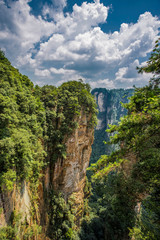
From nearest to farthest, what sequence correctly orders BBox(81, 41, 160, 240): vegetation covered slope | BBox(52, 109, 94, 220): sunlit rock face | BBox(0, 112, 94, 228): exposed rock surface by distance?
BBox(81, 41, 160, 240): vegetation covered slope
BBox(0, 112, 94, 228): exposed rock surface
BBox(52, 109, 94, 220): sunlit rock face

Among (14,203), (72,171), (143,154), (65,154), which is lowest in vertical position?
(72,171)

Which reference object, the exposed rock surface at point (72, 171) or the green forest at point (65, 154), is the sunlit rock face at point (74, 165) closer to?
the exposed rock surface at point (72, 171)

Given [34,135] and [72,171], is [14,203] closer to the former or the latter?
[34,135]

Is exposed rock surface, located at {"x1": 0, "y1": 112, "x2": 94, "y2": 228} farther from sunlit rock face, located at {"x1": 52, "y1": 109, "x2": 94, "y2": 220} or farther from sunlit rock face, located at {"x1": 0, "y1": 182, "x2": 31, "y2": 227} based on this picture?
sunlit rock face, located at {"x1": 0, "y1": 182, "x2": 31, "y2": 227}

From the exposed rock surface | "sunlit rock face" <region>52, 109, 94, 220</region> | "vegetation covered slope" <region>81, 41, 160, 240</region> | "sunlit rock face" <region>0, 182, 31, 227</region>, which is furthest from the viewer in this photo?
"sunlit rock face" <region>52, 109, 94, 220</region>

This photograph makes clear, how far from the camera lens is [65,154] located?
15.7m

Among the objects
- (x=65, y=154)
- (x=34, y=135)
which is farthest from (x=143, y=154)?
(x=65, y=154)

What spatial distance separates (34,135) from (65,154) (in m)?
6.50

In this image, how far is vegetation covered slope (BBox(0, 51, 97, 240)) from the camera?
706 centimetres

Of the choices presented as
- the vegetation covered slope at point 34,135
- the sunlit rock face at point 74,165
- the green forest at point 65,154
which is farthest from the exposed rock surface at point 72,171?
the vegetation covered slope at point 34,135

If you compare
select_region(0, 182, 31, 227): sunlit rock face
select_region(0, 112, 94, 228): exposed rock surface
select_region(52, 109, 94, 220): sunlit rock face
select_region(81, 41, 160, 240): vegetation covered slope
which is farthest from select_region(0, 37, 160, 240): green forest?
select_region(52, 109, 94, 220): sunlit rock face

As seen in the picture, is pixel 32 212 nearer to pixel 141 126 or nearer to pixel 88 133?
pixel 141 126

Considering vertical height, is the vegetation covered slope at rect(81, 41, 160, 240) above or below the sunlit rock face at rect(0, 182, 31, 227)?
A: above

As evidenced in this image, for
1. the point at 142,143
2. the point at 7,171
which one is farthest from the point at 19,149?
the point at 142,143
